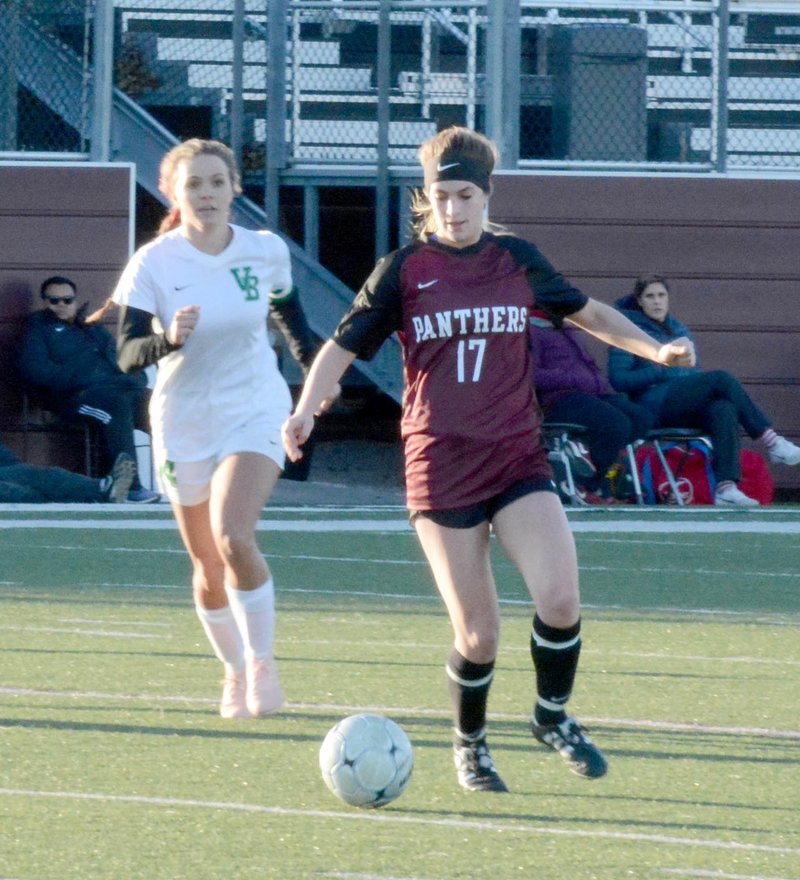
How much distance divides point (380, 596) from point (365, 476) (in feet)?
23.7

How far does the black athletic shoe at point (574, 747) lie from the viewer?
5180 mm

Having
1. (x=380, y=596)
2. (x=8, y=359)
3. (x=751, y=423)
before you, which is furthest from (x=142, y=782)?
(x=8, y=359)

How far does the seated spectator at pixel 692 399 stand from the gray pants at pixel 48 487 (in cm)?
388

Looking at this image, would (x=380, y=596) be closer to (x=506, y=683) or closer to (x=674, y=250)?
(x=506, y=683)

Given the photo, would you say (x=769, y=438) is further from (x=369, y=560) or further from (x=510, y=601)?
(x=510, y=601)

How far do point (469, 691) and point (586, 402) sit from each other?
7949 millimetres

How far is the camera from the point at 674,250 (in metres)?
15.7

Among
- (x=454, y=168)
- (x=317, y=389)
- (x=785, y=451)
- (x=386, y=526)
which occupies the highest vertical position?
(x=454, y=168)

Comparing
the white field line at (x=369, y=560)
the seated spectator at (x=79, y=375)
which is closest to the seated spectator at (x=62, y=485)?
the seated spectator at (x=79, y=375)

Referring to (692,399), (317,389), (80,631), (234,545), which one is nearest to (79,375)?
(692,399)

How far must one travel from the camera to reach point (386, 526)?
12320mm

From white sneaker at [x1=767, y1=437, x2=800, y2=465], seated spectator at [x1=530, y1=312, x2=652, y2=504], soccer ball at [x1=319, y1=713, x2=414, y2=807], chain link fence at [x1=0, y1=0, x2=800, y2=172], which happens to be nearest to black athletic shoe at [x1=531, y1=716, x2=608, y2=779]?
soccer ball at [x1=319, y1=713, x2=414, y2=807]

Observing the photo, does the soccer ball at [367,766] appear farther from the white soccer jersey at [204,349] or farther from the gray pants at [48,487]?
the gray pants at [48,487]

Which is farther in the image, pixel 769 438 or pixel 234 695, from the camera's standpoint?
pixel 769 438
